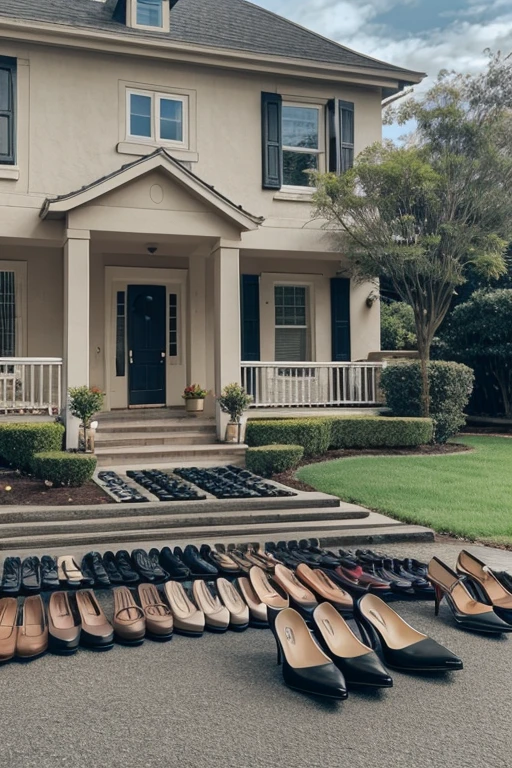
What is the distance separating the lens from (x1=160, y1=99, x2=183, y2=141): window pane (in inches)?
488

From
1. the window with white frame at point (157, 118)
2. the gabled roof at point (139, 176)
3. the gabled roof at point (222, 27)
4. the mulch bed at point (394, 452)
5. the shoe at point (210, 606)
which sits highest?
the gabled roof at point (222, 27)

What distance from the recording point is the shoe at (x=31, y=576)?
4.59 meters

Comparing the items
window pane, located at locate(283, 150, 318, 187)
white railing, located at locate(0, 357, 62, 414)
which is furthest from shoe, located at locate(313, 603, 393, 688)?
window pane, located at locate(283, 150, 318, 187)

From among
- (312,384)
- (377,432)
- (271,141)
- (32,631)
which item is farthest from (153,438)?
(32,631)

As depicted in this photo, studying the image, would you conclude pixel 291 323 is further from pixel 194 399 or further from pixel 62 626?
pixel 62 626

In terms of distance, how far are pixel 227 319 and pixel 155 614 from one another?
7.54 m

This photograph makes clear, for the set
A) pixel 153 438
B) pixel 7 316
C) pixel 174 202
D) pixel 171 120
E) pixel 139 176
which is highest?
pixel 171 120

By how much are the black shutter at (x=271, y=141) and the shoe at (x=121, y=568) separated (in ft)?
29.5

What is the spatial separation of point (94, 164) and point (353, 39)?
6827mm

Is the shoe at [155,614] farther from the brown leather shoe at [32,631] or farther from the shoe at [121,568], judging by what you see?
the brown leather shoe at [32,631]

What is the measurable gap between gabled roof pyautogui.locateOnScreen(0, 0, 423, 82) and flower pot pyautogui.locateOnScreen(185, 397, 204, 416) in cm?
619

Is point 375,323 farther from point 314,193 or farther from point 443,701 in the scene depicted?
point 443,701

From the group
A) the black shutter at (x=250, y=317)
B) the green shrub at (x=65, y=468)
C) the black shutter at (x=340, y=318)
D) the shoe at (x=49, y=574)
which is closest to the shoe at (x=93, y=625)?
the shoe at (x=49, y=574)

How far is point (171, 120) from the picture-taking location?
40.9 feet
